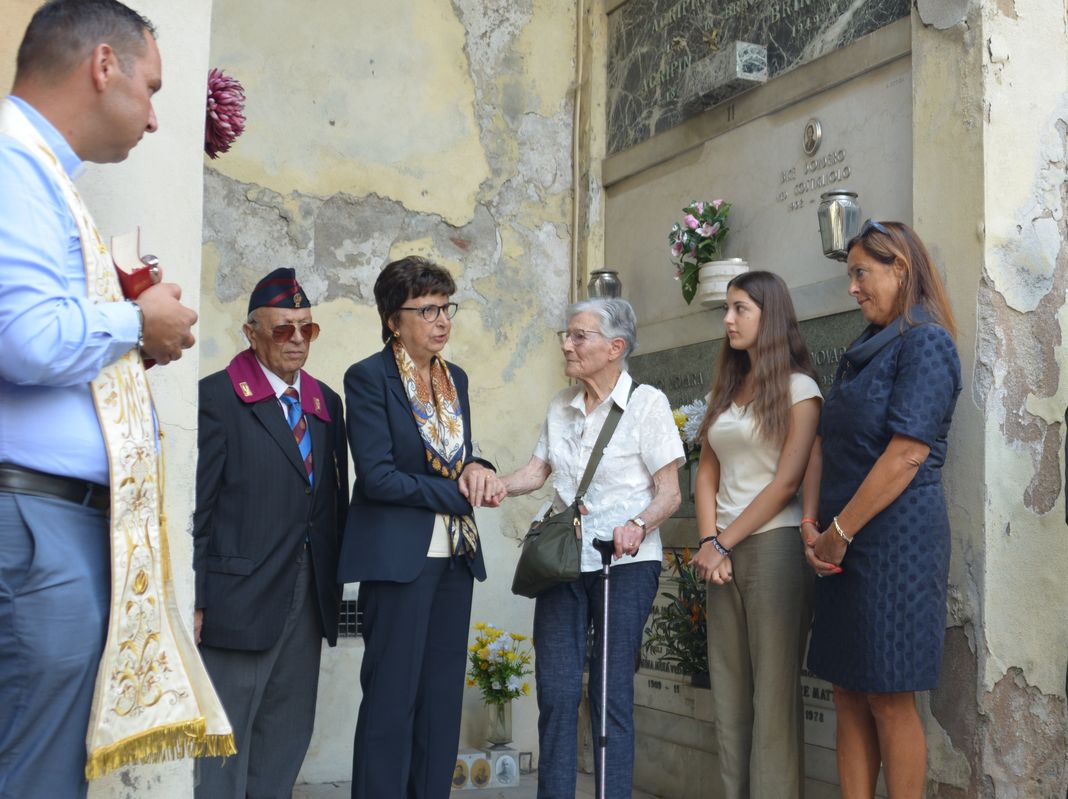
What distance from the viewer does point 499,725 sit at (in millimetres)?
5641

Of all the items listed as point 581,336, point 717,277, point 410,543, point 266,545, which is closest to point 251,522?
point 266,545

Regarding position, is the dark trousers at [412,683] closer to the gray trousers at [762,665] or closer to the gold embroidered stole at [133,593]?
the gray trousers at [762,665]

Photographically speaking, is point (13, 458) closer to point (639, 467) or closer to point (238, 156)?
point (639, 467)

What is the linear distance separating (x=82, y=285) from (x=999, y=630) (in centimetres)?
309

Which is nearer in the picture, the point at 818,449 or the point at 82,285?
the point at 82,285

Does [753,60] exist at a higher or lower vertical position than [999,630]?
higher

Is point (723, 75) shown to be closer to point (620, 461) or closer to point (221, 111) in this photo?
point (620, 461)

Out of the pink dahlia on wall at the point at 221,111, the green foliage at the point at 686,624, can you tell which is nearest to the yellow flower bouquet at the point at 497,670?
the green foliage at the point at 686,624

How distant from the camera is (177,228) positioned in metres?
2.92

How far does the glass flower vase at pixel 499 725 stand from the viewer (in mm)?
5609

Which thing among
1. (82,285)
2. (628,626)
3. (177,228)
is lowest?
(628,626)

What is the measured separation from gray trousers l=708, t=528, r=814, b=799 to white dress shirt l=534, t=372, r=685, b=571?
0.37 metres

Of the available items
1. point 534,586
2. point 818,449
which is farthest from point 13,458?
point 818,449

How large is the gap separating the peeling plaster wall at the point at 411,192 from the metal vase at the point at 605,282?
0.45 meters
